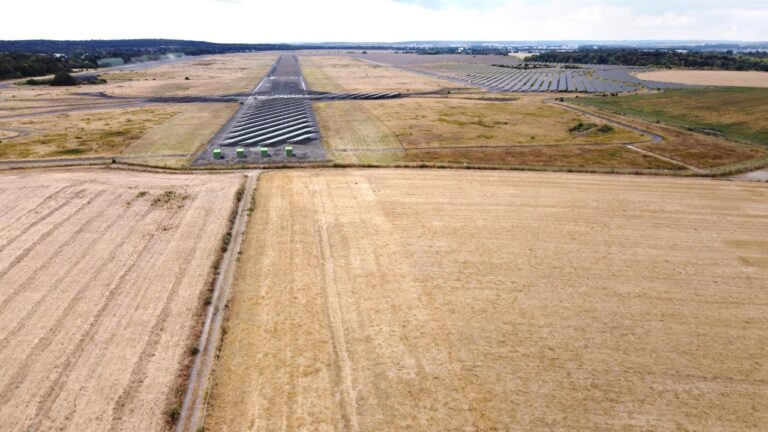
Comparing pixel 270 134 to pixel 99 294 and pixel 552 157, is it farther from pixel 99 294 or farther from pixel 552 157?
pixel 99 294

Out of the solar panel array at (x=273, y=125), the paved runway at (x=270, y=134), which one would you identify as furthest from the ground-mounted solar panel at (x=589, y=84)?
the solar panel array at (x=273, y=125)

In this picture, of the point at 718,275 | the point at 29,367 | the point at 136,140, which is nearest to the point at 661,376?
the point at 718,275

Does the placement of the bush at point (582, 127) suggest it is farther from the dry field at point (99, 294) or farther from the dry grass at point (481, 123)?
the dry field at point (99, 294)

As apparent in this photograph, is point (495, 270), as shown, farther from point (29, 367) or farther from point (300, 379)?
point (29, 367)

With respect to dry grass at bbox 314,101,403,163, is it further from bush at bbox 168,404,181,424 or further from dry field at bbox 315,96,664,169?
bush at bbox 168,404,181,424

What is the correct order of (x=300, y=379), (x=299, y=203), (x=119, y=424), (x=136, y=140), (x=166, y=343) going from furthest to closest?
(x=136, y=140) < (x=299, y=203) < (x=166, y=343) < (x=300, y=379) < (x=119, y=424)

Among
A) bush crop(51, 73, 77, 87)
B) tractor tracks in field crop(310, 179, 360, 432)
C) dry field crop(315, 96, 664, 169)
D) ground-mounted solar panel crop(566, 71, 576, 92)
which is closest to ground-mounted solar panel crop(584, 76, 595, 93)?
ground-mounted solar panel crop(566, 71, 576, 92)
